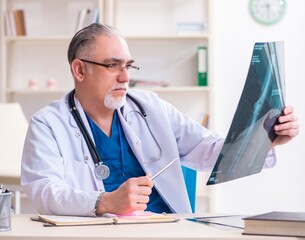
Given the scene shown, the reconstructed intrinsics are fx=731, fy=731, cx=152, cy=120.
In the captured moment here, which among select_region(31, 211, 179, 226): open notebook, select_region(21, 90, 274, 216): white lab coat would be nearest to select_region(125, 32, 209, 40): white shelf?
select_region(21, 90, 274, 216): white lab coat

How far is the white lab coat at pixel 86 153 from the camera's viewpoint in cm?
196

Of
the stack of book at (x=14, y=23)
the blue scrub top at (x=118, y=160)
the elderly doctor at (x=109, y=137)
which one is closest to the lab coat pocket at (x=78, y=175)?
the elderly doctor at (x=109, y=137)

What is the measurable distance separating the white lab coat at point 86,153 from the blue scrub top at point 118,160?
3 centimetres

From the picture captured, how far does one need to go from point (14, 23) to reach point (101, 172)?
3.54 metres

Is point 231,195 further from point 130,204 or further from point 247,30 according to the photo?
point 130,204

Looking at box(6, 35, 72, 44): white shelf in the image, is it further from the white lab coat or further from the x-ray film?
the x-ray film

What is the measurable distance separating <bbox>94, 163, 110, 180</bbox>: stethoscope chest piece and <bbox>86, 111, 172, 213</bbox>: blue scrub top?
0.35 ft

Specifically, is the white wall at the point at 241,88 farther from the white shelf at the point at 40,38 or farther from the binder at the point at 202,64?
the white shelf at the point at 40,38

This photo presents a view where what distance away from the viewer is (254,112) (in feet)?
5.92

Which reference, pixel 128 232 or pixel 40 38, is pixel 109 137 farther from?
pixel 40 38

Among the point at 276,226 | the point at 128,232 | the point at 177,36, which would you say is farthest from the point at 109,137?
the point at 177,36

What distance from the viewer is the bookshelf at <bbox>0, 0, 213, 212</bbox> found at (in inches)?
219

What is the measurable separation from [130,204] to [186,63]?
12.7 feet

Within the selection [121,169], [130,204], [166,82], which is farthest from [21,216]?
[166,82]
